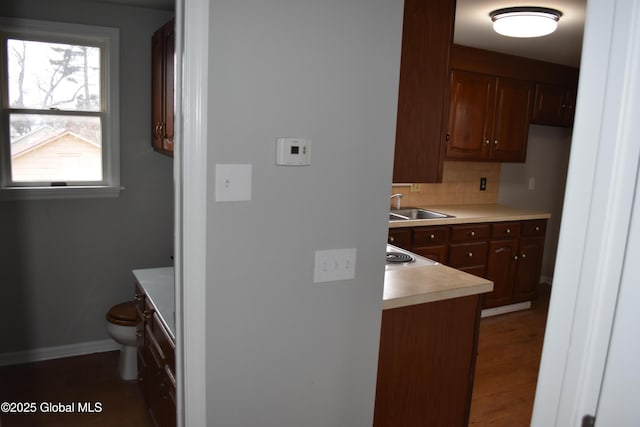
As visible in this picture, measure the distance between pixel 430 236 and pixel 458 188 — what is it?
119 cm

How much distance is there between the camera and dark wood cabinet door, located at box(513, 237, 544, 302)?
14.3 ft

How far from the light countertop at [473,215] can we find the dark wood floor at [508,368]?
0.93 metres

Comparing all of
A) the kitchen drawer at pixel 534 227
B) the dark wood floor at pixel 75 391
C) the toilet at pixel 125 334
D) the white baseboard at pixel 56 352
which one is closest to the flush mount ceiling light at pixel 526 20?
the kitchen drawer at pixel 534 227

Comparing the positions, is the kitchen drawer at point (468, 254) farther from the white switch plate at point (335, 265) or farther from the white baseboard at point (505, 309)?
the white switch plate at point (335, 265)

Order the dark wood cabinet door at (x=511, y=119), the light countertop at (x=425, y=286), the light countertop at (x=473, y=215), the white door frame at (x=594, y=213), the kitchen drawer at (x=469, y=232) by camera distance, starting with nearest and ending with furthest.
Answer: the white door frame at (x=594, y=213), the light countertop at (x=425, y=286), the light countertop at (x=473, y=215), the kitchen drawer at (x=469, y=232), the dark wood cabinet door at (x=511, y=119)

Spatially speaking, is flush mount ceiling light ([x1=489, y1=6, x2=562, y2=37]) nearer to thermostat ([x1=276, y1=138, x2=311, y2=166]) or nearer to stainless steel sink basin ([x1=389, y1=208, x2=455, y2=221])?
stainless steel sink basin ([x1=389, y1=208, x2=455, y2=221])

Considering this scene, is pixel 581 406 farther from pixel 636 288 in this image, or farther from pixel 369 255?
pixel 369 255

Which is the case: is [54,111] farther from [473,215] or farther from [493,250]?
[493,250]

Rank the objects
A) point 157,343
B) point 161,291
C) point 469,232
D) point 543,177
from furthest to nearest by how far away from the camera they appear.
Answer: point 543,177, point 469,232, point 161,291, point 157,343

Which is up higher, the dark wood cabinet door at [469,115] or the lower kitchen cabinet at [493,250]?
the dark wood cabinet door at [469,115]

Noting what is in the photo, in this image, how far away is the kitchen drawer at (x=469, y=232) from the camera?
3.81m

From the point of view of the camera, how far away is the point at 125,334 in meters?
2.90

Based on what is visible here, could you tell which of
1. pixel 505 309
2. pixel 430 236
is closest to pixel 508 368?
pixel 430 236

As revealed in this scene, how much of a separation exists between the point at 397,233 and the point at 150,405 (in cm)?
198
